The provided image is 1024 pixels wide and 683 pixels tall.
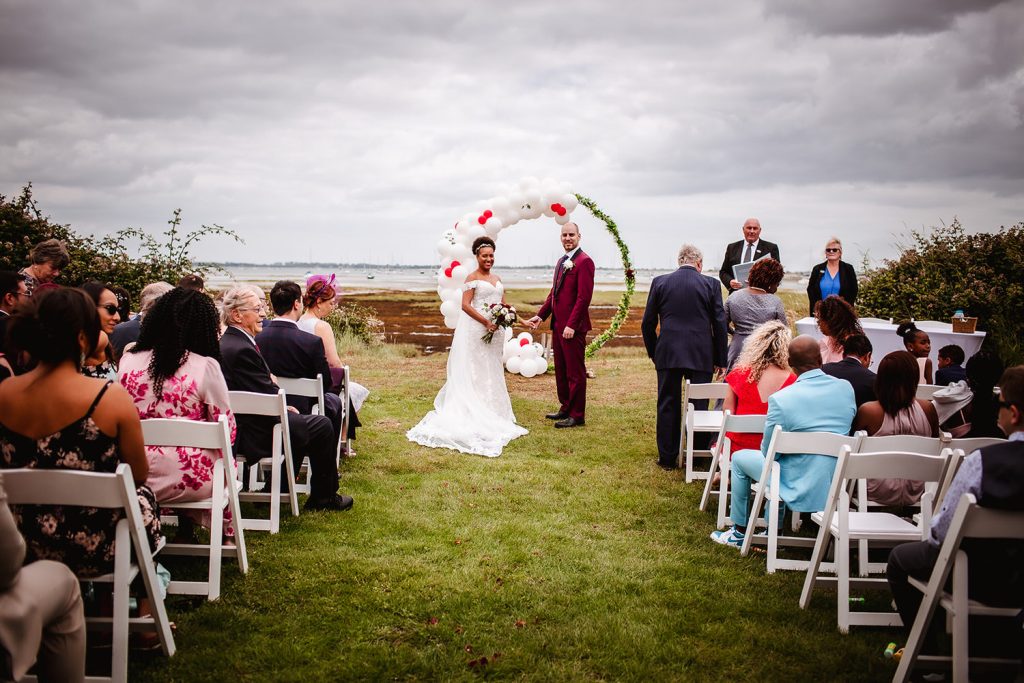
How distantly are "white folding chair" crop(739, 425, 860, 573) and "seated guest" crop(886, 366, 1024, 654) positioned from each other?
2.58ft

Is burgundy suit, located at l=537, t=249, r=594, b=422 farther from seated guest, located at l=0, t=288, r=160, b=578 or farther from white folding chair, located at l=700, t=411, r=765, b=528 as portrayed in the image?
seated guest, located at l=0, t=288, r=160, b=578

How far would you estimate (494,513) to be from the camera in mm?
5621

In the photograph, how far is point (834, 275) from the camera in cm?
889

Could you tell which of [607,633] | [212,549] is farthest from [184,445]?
[607,633]

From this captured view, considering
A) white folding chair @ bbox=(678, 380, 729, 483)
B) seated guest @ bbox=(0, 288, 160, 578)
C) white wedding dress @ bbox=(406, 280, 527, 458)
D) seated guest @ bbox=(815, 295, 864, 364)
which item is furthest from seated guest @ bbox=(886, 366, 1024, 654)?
white wedding dress @ bbox=(406, 280, 527, 458)

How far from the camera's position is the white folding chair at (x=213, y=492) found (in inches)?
144

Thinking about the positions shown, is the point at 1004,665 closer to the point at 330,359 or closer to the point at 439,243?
the point at 330,359

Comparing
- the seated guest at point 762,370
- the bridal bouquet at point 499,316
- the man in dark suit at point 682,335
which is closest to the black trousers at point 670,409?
the man in dark suit at point 682,335

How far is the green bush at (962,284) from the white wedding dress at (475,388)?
273 inches

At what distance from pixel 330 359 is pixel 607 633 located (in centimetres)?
369

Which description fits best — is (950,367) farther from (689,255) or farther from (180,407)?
(180,407)

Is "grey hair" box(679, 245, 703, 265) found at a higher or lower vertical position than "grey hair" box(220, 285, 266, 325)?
higher

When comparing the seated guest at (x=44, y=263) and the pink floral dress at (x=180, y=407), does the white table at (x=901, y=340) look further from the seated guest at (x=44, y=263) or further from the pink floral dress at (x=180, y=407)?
the seated guest at (x=44, y=263)

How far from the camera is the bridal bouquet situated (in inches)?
327
